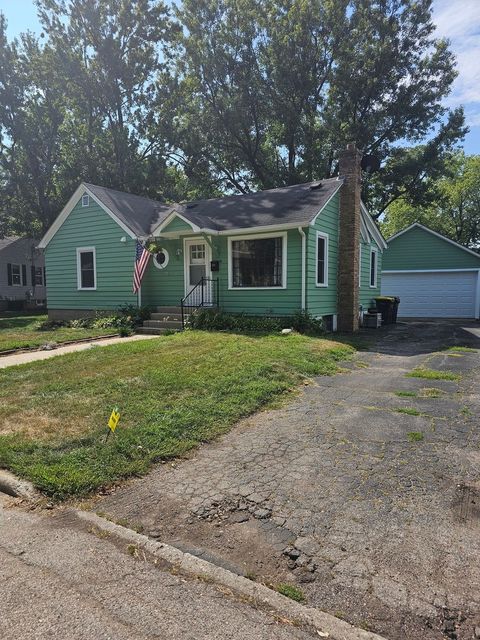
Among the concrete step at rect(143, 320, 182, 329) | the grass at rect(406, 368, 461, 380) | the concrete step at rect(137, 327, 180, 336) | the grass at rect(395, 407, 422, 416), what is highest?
the concrete step at rect(143, 320, 182, 329)

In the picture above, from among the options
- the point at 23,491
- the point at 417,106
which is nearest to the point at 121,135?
the point at 417,106

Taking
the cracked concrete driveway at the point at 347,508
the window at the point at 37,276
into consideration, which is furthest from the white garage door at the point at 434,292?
the window at the point at 37,276

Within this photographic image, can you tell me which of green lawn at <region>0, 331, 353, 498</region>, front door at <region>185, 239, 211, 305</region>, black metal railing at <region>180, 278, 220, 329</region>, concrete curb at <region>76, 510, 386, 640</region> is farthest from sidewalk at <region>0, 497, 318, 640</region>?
front door at <region>185, 239, 211, 305</region>

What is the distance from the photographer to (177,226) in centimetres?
1383

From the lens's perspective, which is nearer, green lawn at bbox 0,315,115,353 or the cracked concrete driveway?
the cracked concrete driveway

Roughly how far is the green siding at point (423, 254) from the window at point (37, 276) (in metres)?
23.8

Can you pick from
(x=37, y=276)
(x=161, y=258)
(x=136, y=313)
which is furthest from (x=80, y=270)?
(x=37, y=276)

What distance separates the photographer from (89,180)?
90.0 ft

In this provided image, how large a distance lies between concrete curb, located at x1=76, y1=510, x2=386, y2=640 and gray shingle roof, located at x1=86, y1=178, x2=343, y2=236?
34.1 feet

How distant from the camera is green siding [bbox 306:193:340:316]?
12.8 m

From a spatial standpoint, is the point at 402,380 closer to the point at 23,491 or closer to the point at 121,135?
the point at 23,491

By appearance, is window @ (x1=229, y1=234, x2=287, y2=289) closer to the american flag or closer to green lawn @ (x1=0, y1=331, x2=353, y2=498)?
the american flag

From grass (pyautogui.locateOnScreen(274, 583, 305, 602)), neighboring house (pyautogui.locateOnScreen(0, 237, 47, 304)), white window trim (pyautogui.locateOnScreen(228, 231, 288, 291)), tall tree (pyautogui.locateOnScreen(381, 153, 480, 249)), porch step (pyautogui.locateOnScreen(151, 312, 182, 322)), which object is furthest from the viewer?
tall tree (pyautogui.locateOnScreen(381, 153, 480, 249))

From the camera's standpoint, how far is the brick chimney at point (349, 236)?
566 inches
